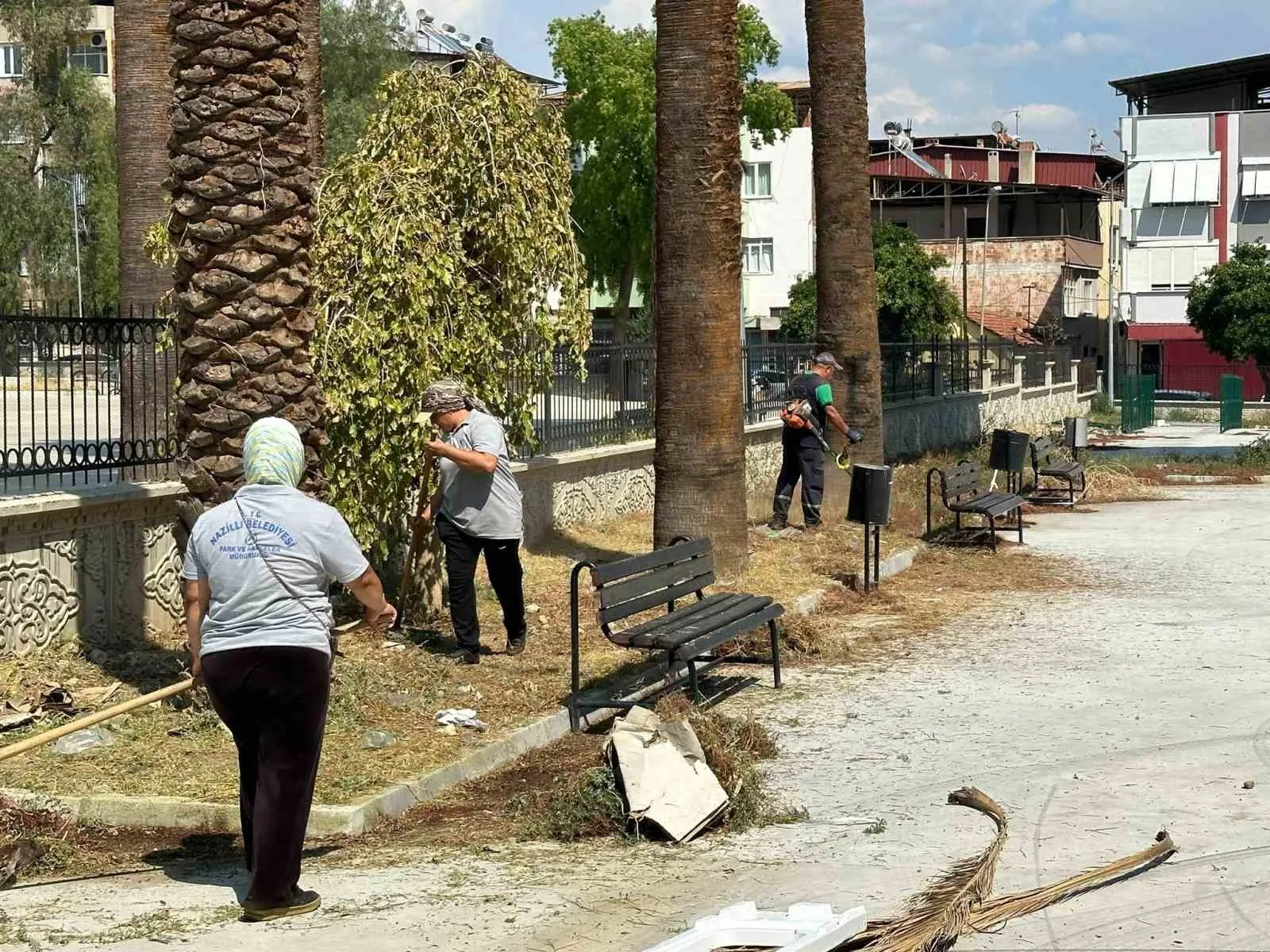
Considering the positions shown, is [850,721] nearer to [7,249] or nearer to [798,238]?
[7,249]

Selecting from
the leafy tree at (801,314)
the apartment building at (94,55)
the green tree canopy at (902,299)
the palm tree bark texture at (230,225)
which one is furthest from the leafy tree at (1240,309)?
the apartment building at (94,55)

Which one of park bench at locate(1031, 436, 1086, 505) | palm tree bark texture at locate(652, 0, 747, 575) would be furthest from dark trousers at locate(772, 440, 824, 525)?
park bench at locate(1031, 436, 1086, 505)

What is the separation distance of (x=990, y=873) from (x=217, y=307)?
4984mm

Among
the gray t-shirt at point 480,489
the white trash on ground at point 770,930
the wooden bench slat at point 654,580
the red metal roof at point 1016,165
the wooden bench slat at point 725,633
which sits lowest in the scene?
the white trash on ground at point 770,930

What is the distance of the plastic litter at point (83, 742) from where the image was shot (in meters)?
8.32

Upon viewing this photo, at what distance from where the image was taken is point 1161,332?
71.2m

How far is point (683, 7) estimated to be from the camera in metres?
13.1

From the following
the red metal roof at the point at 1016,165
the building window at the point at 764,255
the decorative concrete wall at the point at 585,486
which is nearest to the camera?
the decorative concrete wall at the point at 585,486

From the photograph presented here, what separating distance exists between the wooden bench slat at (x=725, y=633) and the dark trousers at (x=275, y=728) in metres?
3.30

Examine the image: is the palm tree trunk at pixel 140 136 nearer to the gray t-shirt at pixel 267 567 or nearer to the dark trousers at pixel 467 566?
the dark trousers at pixel 467 566

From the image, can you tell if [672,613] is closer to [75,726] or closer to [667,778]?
[667,778]

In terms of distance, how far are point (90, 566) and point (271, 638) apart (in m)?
4.89

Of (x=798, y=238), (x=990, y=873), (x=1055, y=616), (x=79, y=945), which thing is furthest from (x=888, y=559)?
(x=798, y=238)

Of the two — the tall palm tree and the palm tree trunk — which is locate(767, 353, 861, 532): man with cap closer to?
the tall palm tree
